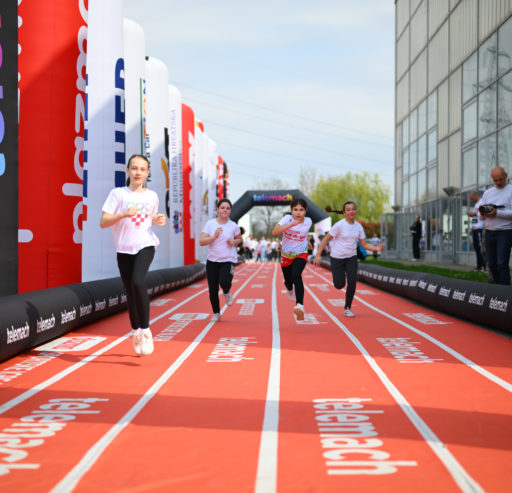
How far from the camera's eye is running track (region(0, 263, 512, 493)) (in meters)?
3.37

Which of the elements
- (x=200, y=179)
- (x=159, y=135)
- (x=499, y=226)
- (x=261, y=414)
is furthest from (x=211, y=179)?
(x=261, y=414)

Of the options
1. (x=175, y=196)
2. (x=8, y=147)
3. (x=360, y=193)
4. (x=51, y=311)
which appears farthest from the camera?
(x=360, y=193)

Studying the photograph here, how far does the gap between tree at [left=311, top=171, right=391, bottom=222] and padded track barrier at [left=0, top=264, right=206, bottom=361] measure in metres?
81.1

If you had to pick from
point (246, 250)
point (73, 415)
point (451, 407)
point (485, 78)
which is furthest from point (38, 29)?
point (246, 250)

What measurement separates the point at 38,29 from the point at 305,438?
9.48 m

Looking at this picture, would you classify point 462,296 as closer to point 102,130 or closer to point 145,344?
point 145,344

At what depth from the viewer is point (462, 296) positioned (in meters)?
10.4

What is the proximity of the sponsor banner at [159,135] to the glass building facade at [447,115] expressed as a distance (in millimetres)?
12590

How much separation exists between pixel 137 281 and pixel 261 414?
2.71 m

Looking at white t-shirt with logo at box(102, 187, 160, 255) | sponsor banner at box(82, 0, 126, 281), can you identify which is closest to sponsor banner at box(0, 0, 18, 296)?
white t-shirt with logo at box(102, 187, 160, 255)

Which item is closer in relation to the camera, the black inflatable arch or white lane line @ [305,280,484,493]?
white lane line @ [305,280,484,493]

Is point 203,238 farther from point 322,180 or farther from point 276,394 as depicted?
point 322,180

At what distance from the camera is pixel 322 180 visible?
306ft

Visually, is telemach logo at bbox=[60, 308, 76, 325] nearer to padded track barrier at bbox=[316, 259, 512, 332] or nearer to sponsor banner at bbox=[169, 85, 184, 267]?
padded track barrier at bbox=[316, 259, 512, 332]
